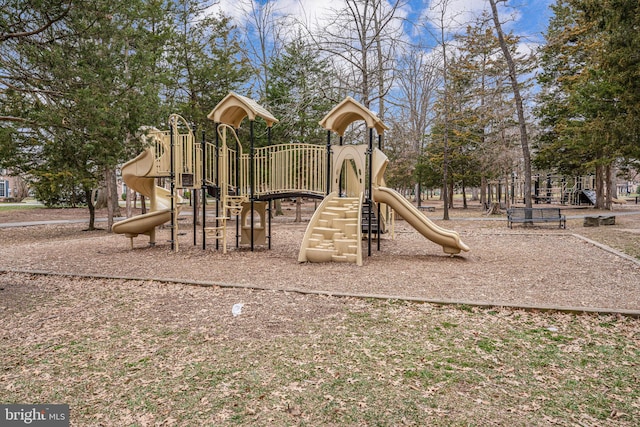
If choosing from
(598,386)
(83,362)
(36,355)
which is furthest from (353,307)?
(36,355)

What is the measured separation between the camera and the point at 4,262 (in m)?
9.05

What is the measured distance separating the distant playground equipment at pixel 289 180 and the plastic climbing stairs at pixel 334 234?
0.02m

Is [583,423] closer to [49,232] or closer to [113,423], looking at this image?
[113,423]

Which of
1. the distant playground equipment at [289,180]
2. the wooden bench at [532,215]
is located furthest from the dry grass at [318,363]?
the wooden bench at [532,215]

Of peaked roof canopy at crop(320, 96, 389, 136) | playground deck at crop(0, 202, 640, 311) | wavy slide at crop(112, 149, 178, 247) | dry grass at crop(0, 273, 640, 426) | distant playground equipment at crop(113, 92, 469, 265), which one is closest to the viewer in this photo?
dry grass at crop(0, 273, 640, 426)

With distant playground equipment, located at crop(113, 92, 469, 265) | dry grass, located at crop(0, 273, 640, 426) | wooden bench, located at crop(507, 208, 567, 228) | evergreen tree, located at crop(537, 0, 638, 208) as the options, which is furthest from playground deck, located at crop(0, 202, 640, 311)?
evergreen tree, located at crop(537, 0, 638, 208)

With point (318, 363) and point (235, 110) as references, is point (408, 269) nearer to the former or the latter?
point (318, 363)

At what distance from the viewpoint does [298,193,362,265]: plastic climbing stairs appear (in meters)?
8.93

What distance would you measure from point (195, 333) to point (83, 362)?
1.14 m

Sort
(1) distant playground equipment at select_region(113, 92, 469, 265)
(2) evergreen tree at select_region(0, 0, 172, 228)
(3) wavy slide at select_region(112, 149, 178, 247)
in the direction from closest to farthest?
(2) evergreen tree at select_region(0, 0, 172, 228)
(1) distant playground equipment at select_region(113, 92, 469, 265)
(3) wavy slide at select_region(112, 149, 178, 247)

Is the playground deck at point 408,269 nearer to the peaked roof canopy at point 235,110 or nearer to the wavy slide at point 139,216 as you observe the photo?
the wavy slide at point 139,216

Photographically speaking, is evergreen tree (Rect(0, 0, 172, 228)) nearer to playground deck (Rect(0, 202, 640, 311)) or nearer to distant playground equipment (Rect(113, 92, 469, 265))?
distant playground equipment (Rect(113, 92, 469, 265))

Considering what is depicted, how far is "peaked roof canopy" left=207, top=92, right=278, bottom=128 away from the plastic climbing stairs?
123 inches

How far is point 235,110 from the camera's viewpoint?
11266 millimetres
